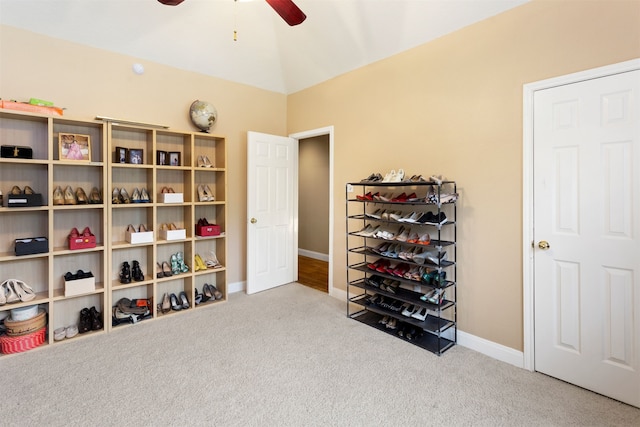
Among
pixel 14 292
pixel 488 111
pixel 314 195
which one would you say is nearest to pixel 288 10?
pixel 488 111

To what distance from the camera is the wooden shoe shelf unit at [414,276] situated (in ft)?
8.79

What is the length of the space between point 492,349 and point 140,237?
3453 mm

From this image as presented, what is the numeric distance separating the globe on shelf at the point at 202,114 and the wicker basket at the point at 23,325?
94.5 inches

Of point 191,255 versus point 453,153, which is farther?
point 191,255

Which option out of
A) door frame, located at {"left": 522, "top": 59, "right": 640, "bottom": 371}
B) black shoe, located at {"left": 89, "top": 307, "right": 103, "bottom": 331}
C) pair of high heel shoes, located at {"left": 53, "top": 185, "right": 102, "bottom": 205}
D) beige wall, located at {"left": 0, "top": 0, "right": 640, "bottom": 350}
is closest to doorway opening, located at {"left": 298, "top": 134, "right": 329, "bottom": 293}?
beige wall, located at {"left": 0, "top": 0, "right": 640, "bottom": 350}

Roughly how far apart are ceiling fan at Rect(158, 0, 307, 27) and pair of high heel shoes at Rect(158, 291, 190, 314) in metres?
2.87

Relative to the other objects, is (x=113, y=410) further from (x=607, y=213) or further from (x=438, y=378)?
(x=607, y=213)

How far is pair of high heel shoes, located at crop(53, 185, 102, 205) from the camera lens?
2818 millimetres

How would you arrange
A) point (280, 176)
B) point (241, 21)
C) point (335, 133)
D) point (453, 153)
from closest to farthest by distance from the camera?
point (453, 153), point (241, 21), point (335, 133), point (280, 176)

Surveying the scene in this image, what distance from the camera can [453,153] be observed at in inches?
109

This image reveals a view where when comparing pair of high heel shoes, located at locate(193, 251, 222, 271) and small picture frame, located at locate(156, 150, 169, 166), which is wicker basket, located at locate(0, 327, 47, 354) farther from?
small picture frame, located at locate(156, 150, 169, 166)

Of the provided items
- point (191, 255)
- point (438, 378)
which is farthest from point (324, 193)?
point (438, 378)

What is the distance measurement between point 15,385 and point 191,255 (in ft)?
5.61

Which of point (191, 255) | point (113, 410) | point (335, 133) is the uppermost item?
point (335, 133)
